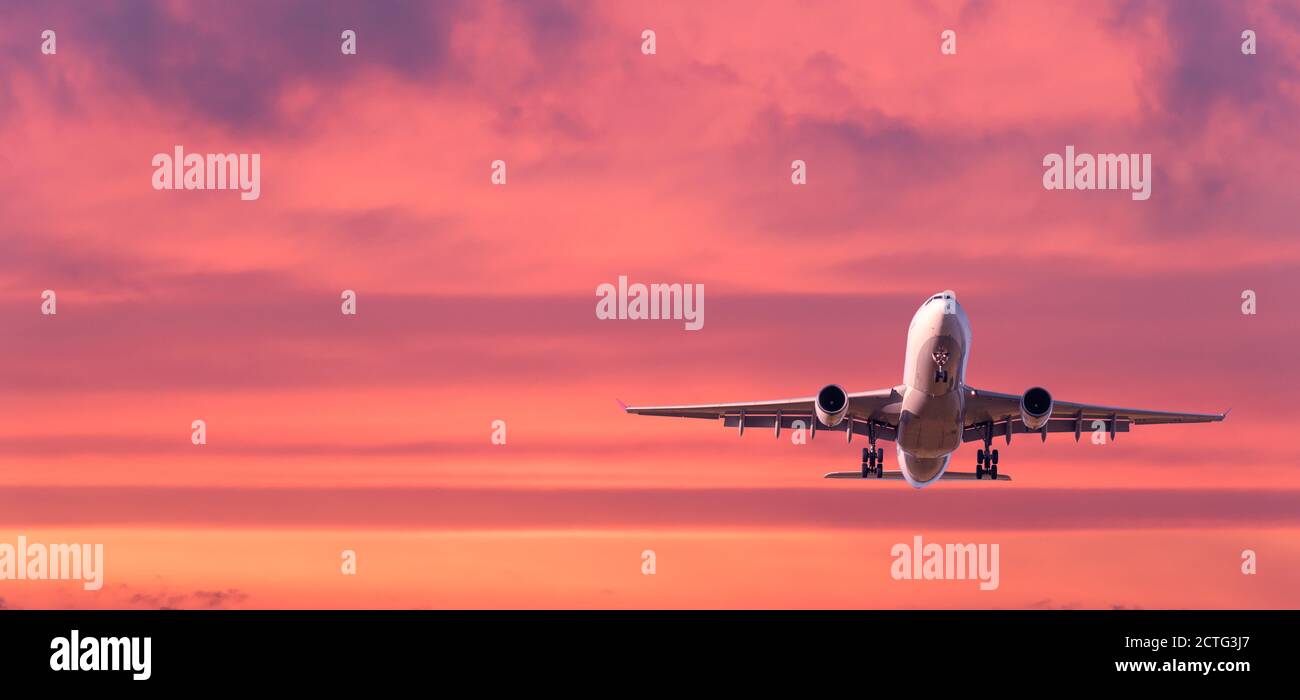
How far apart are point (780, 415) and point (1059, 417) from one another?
15108mm

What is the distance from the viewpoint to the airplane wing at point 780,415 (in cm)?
8200

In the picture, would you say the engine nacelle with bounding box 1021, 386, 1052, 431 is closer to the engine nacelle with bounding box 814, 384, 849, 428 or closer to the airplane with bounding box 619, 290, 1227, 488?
the airplane with bounding box 619, 290, 1227, 488

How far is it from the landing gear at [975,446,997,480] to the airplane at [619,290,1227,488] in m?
0.05

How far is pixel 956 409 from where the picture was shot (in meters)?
74.2

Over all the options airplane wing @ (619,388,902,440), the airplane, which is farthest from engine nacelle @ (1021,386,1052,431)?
airplane wing @ (619,388,902,440)

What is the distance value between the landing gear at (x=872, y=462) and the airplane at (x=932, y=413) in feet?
0.17

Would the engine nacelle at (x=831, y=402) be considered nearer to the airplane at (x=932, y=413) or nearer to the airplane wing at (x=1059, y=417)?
the airplane at (x=932, y=413)

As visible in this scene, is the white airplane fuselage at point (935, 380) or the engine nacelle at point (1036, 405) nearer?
the white airplane fuselage at point (935, 380)

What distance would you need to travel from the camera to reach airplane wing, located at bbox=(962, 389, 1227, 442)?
81250 millimetres

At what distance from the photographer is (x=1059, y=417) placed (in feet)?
288

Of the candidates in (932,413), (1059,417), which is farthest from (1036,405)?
(1059,417)

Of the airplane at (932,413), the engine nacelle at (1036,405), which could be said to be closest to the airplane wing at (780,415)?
the airplane at (932,413)
